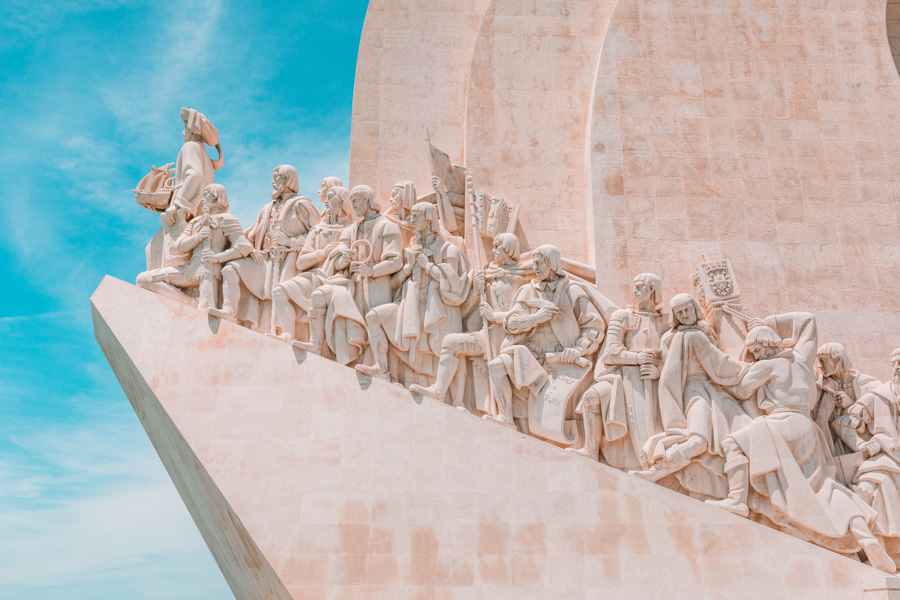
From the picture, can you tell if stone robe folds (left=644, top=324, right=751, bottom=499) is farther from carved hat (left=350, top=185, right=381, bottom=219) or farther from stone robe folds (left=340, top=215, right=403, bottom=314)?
carved hat (left=350, top=185, right=381, bottom=219)

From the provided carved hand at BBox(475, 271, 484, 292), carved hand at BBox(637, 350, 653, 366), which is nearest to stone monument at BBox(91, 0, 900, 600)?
carved hand at BBox(637, 350, 653, 366)

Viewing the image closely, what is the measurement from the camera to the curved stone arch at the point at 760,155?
8.44 meters

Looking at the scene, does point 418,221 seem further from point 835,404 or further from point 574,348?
point 835,404

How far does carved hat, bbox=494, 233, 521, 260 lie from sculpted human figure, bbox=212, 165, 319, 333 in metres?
1.85

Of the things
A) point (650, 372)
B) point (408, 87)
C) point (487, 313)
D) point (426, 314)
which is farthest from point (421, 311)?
point (408, 87)

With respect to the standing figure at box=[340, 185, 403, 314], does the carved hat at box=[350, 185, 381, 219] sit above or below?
above

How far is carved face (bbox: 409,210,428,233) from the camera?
820cm

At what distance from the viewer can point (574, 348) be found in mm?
7742

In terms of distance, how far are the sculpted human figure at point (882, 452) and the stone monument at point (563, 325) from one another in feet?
0.07

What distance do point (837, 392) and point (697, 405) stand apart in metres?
1.34

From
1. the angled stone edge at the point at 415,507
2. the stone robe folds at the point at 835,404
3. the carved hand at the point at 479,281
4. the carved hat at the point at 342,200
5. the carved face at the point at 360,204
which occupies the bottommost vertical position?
the angled stone edge at the point at 415,507

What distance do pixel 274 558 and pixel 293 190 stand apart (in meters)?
3.70

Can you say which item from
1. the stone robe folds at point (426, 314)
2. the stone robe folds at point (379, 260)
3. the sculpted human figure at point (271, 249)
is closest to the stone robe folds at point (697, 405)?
the stone robe folds at point (426, 314)

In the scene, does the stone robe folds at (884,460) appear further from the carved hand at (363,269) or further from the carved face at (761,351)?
the carved hand at (363,269)
